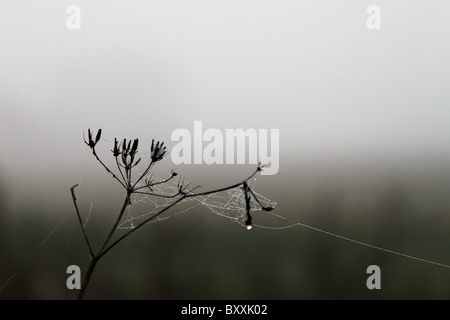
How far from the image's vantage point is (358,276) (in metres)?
1.38

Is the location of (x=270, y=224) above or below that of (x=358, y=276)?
above

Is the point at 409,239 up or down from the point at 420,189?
down

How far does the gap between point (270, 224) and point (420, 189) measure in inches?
20.5

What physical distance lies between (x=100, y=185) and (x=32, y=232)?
280mm

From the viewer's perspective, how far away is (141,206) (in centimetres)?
130
